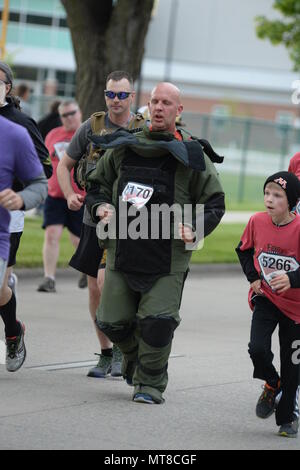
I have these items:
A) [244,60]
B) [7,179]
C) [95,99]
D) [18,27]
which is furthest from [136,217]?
[244,60]

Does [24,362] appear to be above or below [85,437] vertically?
below

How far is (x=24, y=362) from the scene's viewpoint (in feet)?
27.5

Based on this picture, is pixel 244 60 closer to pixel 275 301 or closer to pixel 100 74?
pixel 100 74

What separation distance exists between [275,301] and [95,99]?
8.77m

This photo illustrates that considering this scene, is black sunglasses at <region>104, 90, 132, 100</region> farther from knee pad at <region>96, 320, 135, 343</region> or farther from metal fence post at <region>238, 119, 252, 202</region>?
metal fence post at <region>238, 119, 252, 202</region>

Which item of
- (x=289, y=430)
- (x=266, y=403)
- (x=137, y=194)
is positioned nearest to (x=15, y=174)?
(x=137, y=194)

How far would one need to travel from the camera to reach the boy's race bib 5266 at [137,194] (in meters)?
6.84

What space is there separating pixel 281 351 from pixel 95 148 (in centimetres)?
218

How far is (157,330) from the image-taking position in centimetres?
691

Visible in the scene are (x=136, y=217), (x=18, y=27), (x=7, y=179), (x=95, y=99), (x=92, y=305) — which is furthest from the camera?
(x=18, y=27)

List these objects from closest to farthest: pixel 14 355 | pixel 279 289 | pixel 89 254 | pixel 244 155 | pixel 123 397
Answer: pixel 279 289 → pixel 123 397 → pixel 14 355 → pixel 89 254 → pixel 244 155

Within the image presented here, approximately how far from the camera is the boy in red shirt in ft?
21.3

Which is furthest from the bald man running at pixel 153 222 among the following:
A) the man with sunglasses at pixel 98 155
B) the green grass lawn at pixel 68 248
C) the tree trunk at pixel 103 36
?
the tree trunk at pixel 103 36

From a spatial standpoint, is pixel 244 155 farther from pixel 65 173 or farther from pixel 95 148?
pixel 95 148
